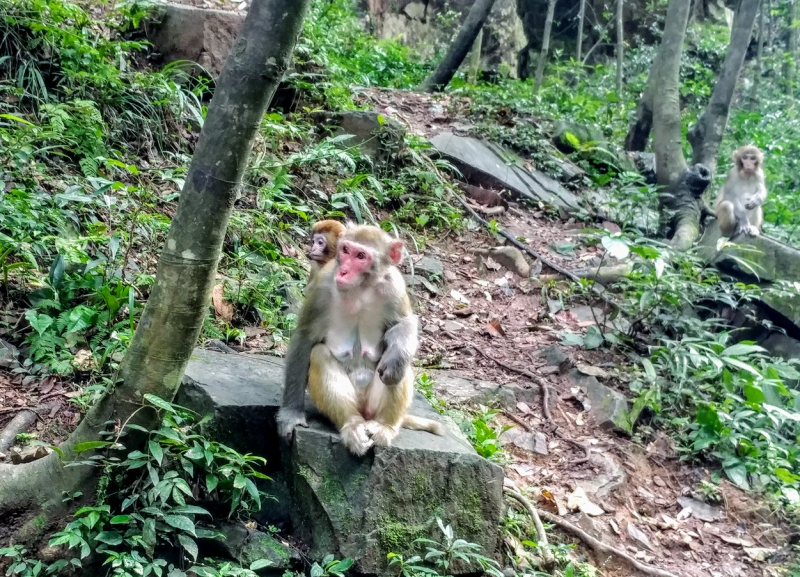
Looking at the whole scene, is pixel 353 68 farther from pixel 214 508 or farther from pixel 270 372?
pixel 214 508

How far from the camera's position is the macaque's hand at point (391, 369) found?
13.6ft

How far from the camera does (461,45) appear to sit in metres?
14.3

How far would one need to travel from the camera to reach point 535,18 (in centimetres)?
2395

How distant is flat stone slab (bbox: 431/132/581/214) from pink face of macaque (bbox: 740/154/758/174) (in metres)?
2.82

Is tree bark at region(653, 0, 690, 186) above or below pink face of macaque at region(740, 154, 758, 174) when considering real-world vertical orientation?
above

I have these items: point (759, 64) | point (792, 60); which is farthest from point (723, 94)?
point (759, 64)

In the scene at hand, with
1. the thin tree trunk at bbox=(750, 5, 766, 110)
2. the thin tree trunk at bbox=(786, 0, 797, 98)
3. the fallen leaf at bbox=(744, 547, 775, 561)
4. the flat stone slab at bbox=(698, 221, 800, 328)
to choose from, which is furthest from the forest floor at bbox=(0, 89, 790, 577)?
the thin tree trunk at bbox=(750, 5, 766, 110)

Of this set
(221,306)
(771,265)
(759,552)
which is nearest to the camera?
(759,552)

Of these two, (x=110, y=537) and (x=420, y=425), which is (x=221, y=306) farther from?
(x=110, y=537)

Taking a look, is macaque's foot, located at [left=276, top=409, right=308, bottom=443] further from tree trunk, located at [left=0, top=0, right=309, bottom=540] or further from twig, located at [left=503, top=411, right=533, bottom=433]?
twig, located at [left=503, top=411, right=533, bottom=433]

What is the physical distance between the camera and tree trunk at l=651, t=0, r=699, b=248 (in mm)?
11523

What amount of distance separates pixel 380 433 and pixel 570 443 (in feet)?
9.59

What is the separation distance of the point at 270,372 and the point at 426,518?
62.1 inches

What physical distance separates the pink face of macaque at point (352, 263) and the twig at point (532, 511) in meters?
2.04
